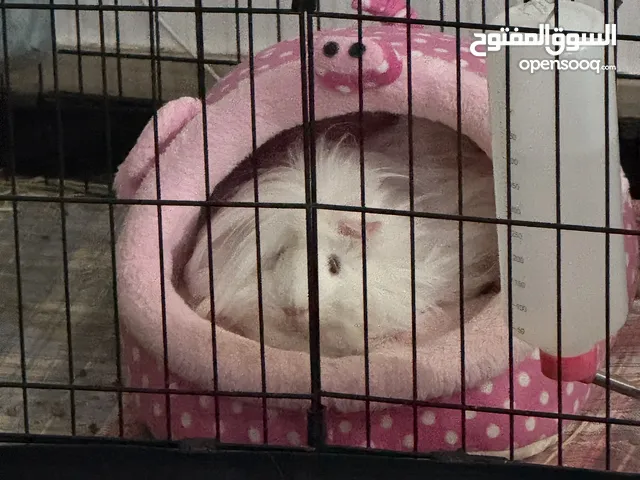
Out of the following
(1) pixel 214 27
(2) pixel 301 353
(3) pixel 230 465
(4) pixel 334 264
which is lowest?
(3) pixel 230 465

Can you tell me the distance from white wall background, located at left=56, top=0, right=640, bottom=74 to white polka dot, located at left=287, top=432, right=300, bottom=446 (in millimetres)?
1025

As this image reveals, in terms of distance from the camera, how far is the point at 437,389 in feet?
4.20

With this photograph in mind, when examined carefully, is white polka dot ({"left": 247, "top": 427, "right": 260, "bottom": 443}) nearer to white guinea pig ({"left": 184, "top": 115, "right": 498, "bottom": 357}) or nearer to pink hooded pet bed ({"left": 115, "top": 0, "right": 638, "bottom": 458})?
pink hooded pet bed ({"left": 115, "top": 0, "right": 638, "bottom": 458})

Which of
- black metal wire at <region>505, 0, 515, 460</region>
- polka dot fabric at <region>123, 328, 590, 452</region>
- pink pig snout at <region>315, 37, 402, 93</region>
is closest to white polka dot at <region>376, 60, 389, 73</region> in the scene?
pink pig snout at <region>315, 37, 402, 93</region>

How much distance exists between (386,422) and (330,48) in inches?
17.6

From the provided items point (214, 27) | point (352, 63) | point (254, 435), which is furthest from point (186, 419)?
point (214, 27)

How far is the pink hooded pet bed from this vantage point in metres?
1.29

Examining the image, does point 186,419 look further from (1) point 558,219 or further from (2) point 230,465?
(1) point 558,219

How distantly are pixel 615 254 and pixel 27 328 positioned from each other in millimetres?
916

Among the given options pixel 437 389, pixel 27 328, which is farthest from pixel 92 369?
pixel 437 389

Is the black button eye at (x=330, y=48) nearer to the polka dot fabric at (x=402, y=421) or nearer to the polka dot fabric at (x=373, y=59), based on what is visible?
the polka dot fabric at (x=373, y=59)

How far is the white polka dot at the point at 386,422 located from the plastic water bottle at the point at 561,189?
176 millimetres

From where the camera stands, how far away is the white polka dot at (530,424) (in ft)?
4.40

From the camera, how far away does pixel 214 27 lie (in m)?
2.30
